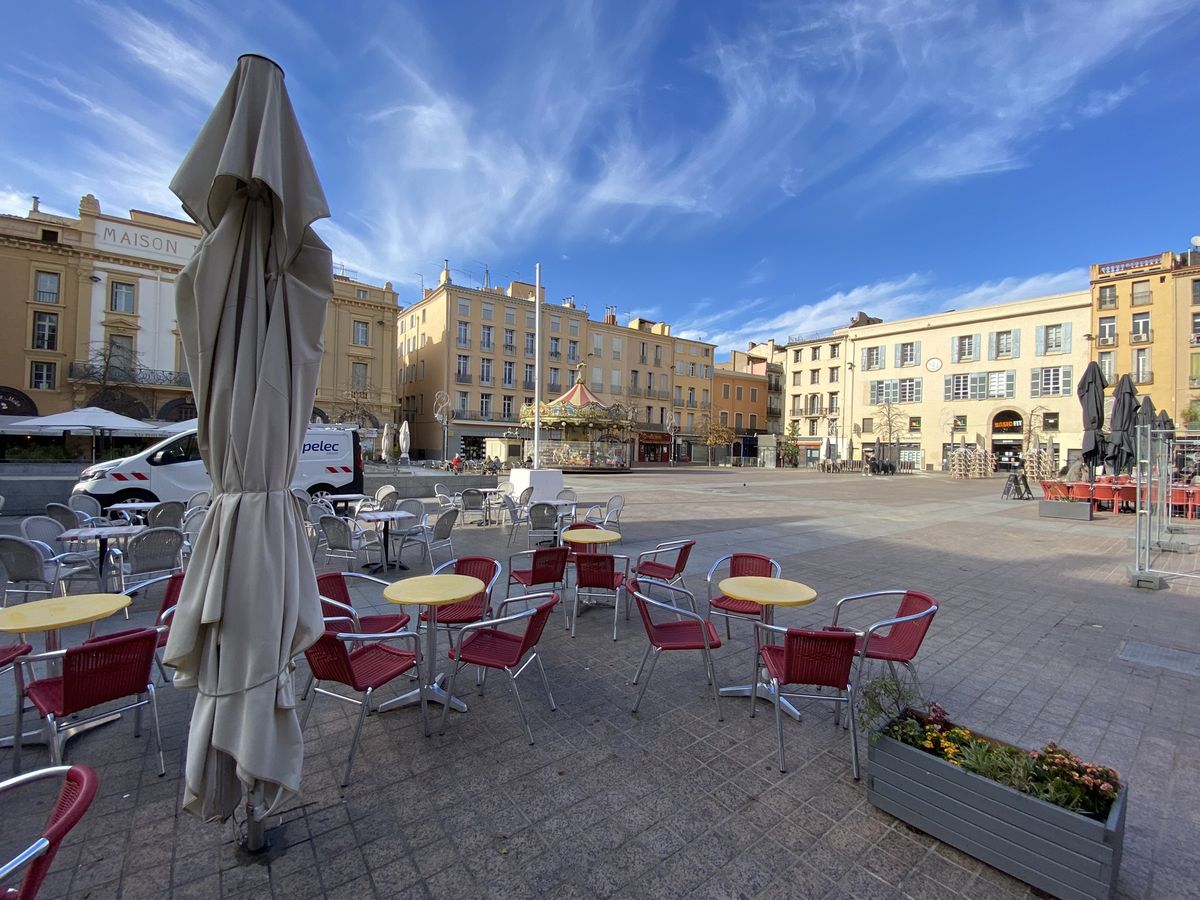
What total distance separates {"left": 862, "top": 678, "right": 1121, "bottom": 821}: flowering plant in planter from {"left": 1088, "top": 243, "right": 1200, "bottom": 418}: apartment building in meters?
47.7

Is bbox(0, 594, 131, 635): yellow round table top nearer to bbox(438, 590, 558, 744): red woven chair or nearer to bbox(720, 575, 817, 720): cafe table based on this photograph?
bbox(438, 590, 558, 744): red woven chair

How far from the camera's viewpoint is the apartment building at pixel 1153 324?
35.2 m

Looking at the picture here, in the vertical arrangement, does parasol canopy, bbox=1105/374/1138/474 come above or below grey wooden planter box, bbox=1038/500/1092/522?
above

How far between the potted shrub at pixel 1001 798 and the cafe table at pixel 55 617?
412 centimetres

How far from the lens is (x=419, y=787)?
107 inches

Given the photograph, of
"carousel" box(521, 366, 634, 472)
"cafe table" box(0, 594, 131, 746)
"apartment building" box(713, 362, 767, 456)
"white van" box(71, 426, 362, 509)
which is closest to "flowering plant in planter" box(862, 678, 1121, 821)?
"cafe table" box(0, 594, 131, 746)

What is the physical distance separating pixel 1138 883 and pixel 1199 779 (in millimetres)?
1217

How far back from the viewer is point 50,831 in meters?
1.26

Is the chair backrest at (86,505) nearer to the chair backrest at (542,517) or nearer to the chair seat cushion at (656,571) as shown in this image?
the chair backrest at (542,517)

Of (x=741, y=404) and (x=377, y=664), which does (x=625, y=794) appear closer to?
(x=377, y=664)

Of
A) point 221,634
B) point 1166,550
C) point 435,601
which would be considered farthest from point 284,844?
point 1166,550

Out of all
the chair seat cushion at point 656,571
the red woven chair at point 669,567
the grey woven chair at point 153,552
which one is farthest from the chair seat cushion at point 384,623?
the grey woven chair at point 153,552

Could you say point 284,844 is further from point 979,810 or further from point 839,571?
point 839,571

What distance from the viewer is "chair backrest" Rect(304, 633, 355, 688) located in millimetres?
2797
